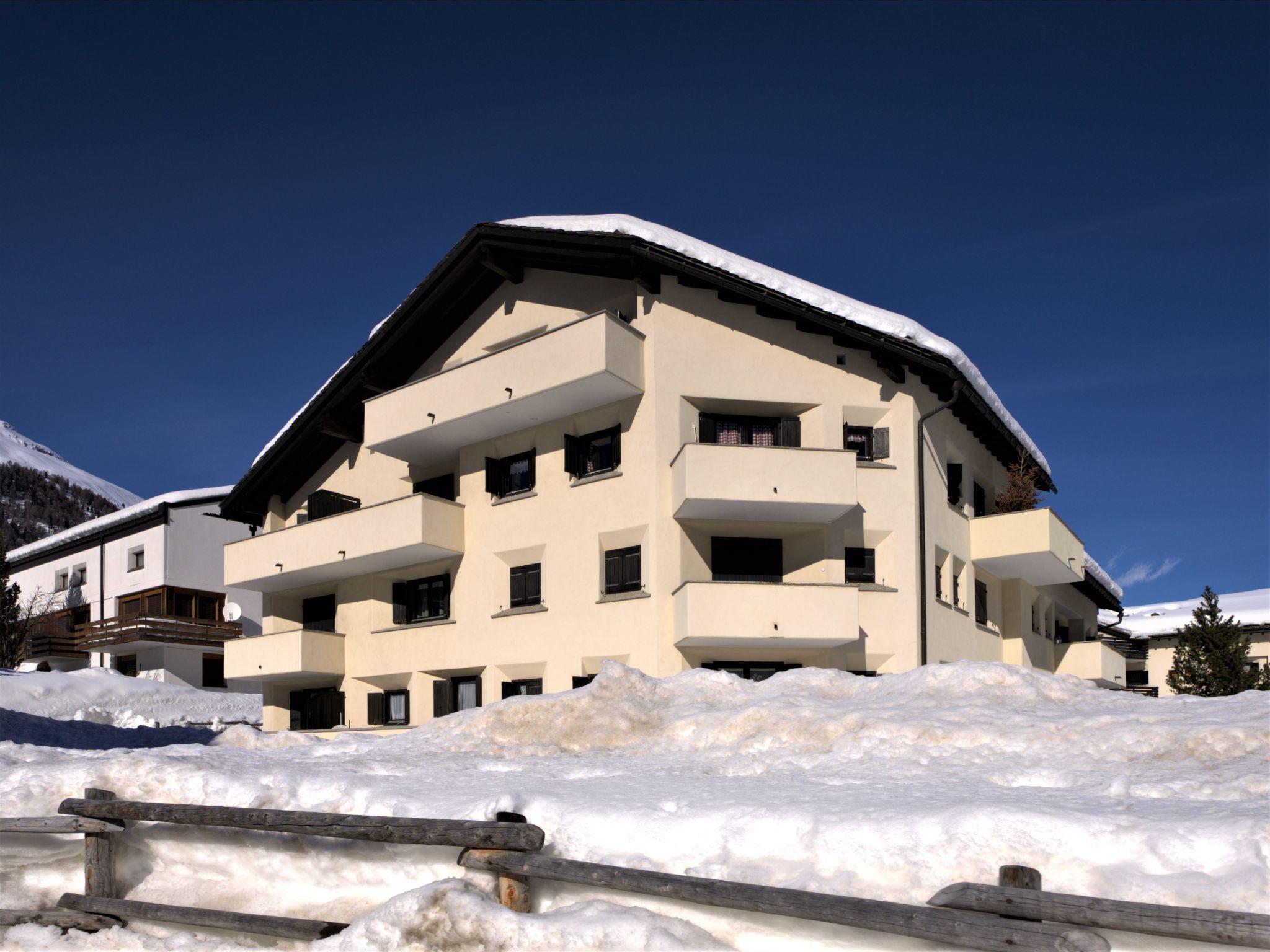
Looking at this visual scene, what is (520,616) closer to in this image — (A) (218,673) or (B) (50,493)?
(A) (218,673)

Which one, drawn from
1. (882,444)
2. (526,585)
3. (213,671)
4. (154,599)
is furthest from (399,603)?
(213,671)

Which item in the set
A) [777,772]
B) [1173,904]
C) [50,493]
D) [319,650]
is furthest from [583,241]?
[50,493]

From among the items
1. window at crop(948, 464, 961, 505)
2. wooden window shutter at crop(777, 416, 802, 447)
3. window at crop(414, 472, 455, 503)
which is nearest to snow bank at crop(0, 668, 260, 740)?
window at crop(414, 472, 455, 503)

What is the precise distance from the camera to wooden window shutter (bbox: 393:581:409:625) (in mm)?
30766

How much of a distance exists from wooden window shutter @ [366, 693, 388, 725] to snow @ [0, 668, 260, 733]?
6243mm

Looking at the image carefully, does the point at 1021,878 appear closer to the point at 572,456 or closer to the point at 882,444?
the point at 882,444

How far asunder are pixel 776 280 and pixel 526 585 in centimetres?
960

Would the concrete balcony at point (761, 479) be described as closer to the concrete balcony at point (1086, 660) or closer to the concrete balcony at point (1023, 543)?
the concrete balcony at point (1023, 543)

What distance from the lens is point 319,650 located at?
103 feet

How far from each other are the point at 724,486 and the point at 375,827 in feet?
54.0

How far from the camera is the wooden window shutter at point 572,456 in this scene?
2658cm

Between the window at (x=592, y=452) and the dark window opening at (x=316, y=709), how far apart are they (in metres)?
10.8

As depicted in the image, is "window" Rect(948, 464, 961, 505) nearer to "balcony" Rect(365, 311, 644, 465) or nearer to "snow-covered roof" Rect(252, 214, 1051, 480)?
Answer: "snow-covered roof" Rect(252, 214, 1051, 480)

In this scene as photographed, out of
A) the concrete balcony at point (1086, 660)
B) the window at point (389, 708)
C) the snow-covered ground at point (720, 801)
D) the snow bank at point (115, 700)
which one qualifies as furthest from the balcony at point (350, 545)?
the concrete balcony at point (1086, 660)
